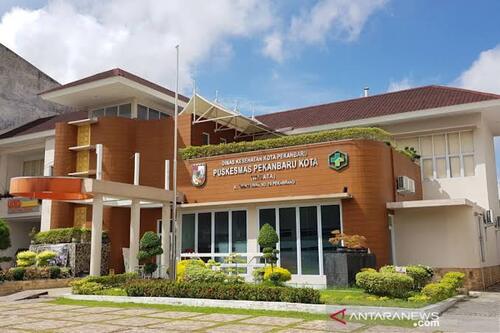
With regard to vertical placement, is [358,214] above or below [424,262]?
above

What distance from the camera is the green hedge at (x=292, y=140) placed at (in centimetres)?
1714

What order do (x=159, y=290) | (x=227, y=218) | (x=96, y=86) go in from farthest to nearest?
(x=96, y=86) → (x=227, y=218) → (x=159, y=290)

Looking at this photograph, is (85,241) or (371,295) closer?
(371,295)

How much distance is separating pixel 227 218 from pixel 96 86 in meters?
9.04

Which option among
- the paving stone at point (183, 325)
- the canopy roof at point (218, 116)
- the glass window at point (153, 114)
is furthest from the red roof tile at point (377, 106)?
the paving stone at point (183, 325)

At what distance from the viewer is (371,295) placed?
474 inches

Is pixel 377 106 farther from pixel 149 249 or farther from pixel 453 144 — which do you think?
pixel 149 249

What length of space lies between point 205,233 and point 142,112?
8.05 m

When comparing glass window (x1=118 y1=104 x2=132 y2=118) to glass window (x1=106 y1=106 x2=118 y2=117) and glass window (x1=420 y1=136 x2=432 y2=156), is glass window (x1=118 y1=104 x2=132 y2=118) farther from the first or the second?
glass window (x1=420 y1=136 x2=432 y2=156)

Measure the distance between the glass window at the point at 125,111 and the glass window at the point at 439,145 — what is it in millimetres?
13874

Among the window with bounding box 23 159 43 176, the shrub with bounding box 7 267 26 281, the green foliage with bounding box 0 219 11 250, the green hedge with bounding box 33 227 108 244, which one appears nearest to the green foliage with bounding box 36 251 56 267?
the green foliage with bounding box 0 219 11 250

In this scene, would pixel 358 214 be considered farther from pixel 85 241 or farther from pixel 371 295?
pixel 85 241

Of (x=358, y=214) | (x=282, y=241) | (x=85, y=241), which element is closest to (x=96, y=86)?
(x=85, y=241)

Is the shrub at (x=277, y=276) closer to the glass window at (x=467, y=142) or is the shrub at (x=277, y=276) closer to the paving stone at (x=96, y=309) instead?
the paving stone at (x=96, y=309)
